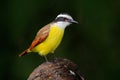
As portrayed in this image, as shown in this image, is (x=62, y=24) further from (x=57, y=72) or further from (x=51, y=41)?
(x=57, y=72)

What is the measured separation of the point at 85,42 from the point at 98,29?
25 centimetres

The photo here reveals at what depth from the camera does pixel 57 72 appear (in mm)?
3357

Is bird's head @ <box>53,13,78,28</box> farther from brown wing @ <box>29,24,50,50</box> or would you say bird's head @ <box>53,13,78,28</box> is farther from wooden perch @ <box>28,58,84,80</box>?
wooden perch @ <box>28,58,84,80</box>

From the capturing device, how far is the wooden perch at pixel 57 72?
10.9 ft

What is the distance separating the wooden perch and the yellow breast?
60cm

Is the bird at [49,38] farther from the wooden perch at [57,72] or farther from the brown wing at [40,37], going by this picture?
the wooden perch at [57,72]

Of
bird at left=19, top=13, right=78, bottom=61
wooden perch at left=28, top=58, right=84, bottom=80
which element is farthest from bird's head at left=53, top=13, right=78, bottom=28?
wooden perch at left=28, top=58, right=84, bottom=80

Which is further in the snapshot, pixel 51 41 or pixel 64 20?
pixel 51 41

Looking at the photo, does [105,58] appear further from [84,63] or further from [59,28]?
[59,28]

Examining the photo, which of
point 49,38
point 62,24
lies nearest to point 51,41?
point 49,38

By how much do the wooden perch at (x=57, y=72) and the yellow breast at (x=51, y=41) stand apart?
0.60m

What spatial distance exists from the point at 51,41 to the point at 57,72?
0.88 m

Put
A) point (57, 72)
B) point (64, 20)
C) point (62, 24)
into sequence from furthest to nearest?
point (62, 24) < point (64, 20) < point (57, 72)

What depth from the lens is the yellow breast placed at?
4.20m
